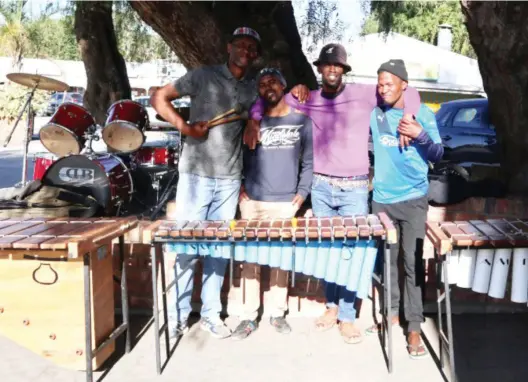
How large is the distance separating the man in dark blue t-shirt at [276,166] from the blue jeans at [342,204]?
10 centimetres

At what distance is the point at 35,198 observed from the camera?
18.1ft

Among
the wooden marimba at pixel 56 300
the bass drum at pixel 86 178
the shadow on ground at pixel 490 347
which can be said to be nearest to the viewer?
the wooden marimba at pixel 56 300

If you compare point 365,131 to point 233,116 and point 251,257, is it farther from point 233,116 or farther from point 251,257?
point 251,257

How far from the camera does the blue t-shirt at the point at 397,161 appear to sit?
12.1 feet

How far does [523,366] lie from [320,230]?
1643 millimetres

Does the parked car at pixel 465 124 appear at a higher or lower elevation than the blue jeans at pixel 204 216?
higher

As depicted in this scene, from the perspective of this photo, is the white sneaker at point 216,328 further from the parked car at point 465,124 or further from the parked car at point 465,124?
the parked car at point 465,124

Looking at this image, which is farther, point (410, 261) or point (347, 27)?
point (347, 27)

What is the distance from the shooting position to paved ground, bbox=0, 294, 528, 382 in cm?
353

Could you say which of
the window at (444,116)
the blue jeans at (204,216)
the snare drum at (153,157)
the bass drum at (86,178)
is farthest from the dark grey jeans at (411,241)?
the window at (444,116)

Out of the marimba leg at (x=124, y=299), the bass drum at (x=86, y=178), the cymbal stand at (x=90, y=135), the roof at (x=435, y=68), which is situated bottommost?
the marimba leg at (x=124, y=299)

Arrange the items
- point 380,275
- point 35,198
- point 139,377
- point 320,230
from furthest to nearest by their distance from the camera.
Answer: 1. point 35,198
2. point 380,275
3. point 139,377
4. point 320,230

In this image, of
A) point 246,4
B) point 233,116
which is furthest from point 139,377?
point 246,4

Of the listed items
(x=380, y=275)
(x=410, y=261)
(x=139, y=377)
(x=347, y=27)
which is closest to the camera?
(x=139, y=377)
